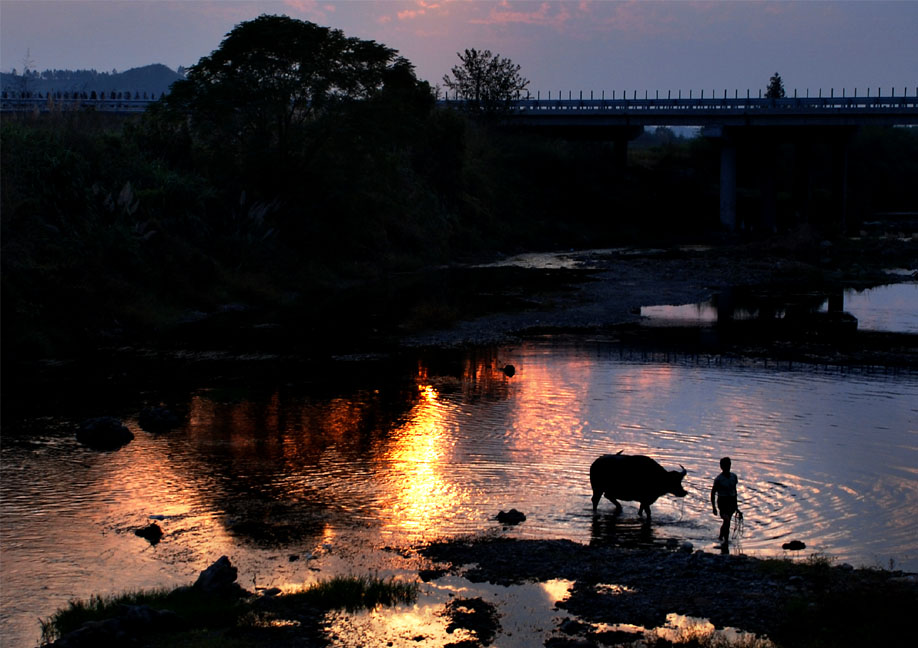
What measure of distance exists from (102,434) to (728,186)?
81.1m

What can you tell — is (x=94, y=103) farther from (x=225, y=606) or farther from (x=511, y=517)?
(x=225, y=606)

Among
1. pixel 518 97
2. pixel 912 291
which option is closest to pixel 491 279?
pixel 912 291

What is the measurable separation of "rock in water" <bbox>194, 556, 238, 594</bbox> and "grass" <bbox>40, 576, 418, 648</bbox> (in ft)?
0.34

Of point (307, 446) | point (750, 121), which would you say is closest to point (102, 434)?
point (307, 446)

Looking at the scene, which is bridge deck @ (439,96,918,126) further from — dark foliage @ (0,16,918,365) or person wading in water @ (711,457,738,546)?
person wading in water @ (711,457,738,546)

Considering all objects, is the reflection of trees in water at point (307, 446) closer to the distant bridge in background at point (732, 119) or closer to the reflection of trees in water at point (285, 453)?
the reflection of trees in water at point (285, 453)

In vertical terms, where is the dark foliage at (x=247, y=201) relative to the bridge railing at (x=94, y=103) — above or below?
below

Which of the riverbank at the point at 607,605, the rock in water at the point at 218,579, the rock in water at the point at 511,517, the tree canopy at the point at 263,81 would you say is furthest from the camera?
the tree canopy at the point at 263,81

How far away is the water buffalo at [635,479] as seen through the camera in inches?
635

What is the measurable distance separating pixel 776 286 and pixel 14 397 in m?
39.5

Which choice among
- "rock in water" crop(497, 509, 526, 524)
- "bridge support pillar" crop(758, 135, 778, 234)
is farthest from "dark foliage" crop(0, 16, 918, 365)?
"rock in water" crop(497, 509, 526, 524)

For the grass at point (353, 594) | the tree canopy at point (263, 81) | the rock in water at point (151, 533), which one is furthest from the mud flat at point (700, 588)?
the tree canopy at point (263, 81)

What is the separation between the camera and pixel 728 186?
9400 cm

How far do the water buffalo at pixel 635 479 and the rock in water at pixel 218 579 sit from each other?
20.8 ft
